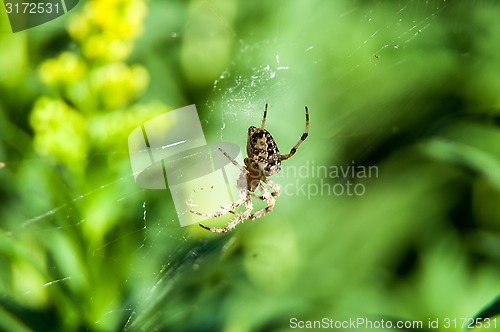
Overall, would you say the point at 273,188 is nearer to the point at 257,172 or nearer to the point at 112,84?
the point at 257,172

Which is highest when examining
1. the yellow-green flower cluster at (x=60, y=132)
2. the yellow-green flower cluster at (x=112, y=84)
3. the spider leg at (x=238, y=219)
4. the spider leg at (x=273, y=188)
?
the yellow-green flower cluster at (x=112, y=84)

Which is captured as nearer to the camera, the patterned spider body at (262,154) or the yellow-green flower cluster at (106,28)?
the yellow-green flower cluster at (106,28)

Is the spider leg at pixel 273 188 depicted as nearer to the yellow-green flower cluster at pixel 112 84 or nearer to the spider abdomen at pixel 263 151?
the spider abdomen at pixel 263 151

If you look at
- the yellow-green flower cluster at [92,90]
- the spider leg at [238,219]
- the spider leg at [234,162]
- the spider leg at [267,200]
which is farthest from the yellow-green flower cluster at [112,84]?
the spider leg at [267,200]

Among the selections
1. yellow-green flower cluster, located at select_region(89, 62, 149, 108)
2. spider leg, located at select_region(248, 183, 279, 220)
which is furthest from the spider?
yellow-green flower cluster, located at select_region(89, 62, 149, 108)

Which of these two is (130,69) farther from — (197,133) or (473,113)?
(473,113)

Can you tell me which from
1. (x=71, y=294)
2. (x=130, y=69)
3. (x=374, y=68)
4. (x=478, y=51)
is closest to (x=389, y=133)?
(x=374, y=68)
